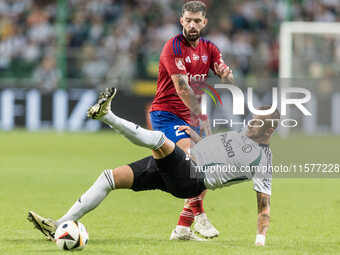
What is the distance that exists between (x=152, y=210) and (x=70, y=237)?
121 inches

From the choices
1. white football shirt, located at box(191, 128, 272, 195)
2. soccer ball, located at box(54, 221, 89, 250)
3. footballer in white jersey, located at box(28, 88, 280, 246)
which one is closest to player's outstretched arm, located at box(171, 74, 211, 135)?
white football shirt, located at box(191, 128, 272, 195)

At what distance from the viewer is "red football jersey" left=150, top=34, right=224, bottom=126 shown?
7.38m

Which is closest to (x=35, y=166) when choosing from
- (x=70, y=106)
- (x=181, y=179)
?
(x=70, y=106)

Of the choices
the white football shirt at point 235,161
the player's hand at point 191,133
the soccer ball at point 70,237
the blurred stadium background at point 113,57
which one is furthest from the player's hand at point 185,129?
the blurred stadium background at point 113,57

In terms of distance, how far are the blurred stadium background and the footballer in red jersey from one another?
11.8m

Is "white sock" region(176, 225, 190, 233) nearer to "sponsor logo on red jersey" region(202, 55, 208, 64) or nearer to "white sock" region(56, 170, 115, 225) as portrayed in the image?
"white sock" region(56, 170, 115, 225)

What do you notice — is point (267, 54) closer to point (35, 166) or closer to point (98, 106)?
point (35, 166)

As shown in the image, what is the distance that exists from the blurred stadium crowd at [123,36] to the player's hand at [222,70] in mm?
11993

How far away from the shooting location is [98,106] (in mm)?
5941

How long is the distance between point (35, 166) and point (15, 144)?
12.5 ft

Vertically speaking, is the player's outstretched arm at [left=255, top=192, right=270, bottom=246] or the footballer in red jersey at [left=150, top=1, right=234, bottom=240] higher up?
the footballer in red jersey at [left=150, top=1, right=234, bottom=240]

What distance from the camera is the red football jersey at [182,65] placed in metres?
7.38

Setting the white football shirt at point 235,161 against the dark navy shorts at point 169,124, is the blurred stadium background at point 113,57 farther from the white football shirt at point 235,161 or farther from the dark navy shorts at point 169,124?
the white football shirt at point 235,161

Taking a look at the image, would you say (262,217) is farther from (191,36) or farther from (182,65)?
(191,36)
